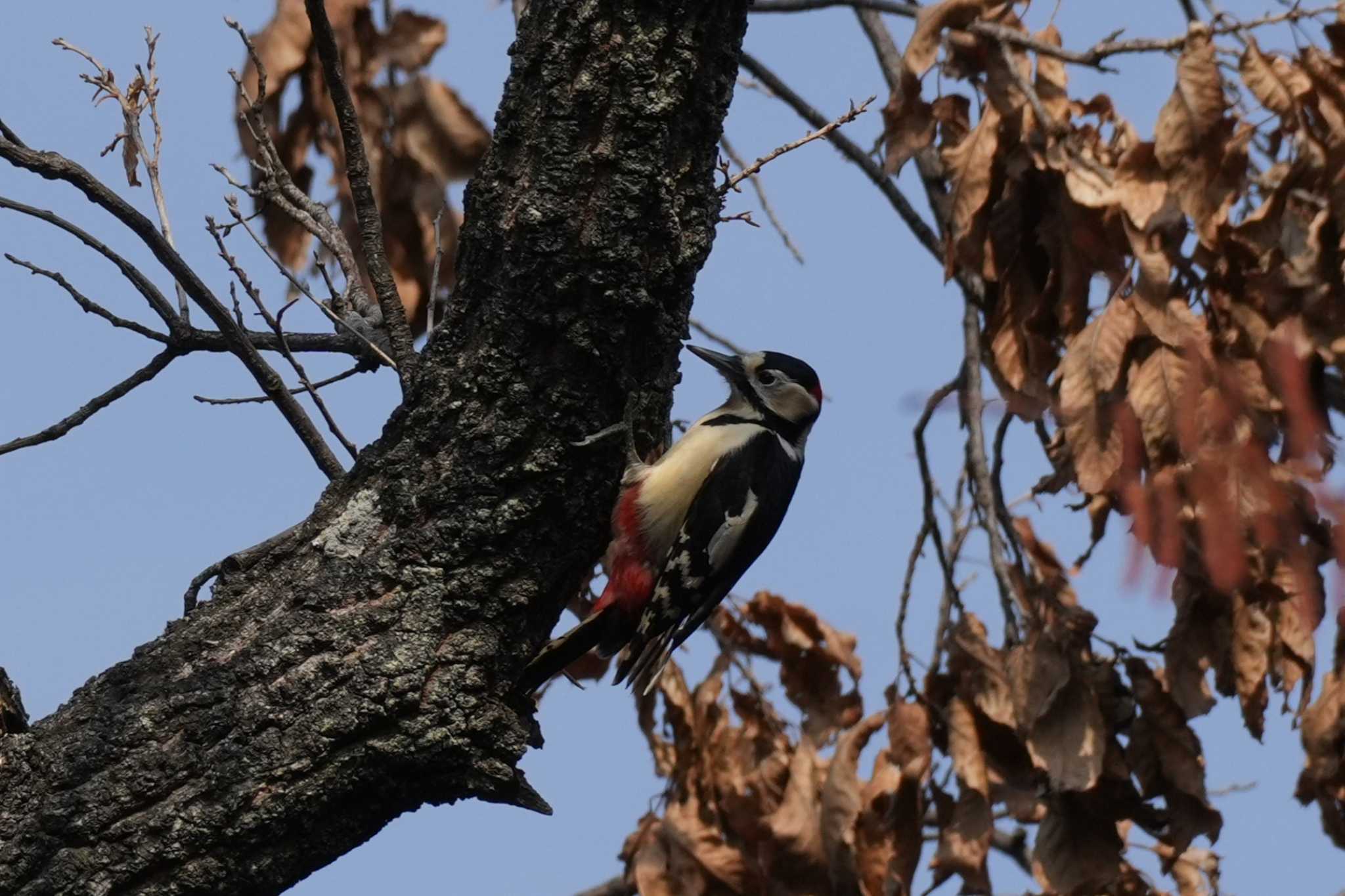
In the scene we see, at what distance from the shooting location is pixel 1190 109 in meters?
4.04

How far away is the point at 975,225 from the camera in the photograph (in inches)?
179

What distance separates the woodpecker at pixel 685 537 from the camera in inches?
176

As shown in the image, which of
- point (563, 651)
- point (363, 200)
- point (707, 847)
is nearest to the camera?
point (363, 200)

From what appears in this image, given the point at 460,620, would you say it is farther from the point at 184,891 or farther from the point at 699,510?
the point at 699,510

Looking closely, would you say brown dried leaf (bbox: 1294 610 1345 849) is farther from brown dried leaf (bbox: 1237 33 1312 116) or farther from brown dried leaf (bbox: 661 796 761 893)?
brown dried leaf (bbox: 661 796 761 893)

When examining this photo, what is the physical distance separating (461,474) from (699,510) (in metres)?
1.54

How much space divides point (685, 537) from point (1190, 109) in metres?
1.71

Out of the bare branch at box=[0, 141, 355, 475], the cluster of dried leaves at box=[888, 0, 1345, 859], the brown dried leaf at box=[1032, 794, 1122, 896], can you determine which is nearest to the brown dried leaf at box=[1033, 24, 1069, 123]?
the cluster of dried leaves at box=[888, 0, 1345, 859]

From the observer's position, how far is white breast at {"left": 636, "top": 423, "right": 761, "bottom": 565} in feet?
14.4

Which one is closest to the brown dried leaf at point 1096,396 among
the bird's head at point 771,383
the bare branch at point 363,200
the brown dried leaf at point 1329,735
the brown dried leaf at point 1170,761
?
the brown dried leaf at point 1170,761

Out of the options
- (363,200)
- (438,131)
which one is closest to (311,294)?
(363,200)

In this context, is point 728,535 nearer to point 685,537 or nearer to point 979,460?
point 685,537

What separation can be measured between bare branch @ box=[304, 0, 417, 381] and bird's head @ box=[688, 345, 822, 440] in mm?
1987

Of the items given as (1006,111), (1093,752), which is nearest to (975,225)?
A: (1006,111)
